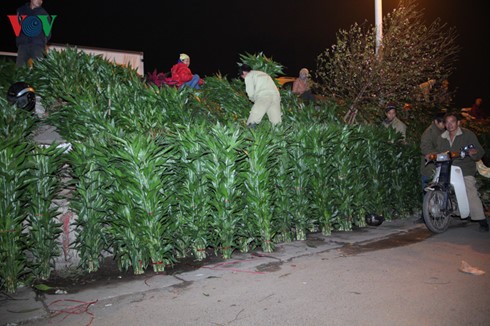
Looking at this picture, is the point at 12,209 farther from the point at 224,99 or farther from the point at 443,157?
the point at 443,157

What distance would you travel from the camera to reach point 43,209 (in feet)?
16.5

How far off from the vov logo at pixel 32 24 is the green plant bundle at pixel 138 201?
5957 mm

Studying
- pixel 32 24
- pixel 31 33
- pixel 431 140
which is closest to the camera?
pixel 431 140

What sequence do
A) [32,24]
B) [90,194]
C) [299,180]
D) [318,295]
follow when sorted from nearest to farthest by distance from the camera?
[318,295], [90,194], [299,180], [32,24]

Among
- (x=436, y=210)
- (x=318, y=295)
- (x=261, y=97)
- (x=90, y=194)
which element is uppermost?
(x=261, y=97)

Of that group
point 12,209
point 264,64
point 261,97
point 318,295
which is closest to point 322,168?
point 261,97

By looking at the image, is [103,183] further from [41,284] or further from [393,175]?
[393,175]

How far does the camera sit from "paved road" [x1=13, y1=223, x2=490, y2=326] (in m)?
3.95

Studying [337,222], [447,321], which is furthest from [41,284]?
[337,222]

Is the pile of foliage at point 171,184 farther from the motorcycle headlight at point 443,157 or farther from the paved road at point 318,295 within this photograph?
the motorcycle headlight at point 443,157

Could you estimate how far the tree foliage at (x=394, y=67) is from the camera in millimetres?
11195

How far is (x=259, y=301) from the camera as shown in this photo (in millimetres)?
4363

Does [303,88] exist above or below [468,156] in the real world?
above

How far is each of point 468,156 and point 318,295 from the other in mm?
4992
